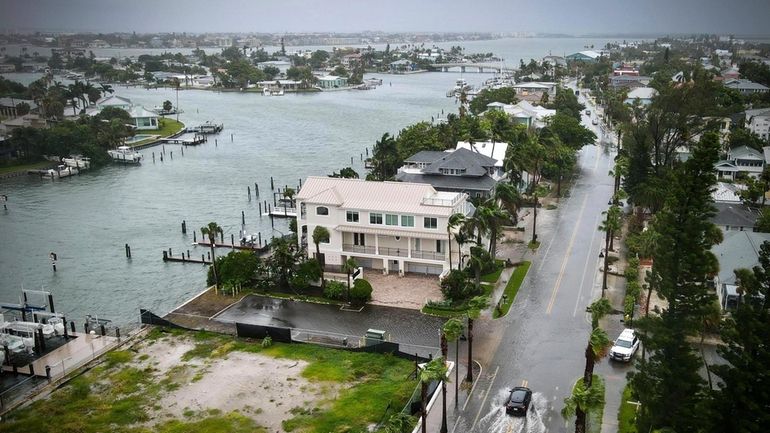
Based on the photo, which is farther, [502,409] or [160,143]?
[160,143]

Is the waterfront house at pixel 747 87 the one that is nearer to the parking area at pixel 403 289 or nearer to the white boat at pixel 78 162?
the parking area at pixel 403 289

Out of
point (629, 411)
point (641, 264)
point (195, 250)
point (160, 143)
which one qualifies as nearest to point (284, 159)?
point (160, 143)

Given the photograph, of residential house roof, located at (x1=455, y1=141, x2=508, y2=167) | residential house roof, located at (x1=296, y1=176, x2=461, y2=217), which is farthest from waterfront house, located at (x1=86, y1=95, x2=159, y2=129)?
residential house roof, located at (x1=296, y1=176, x2=461, y2=217)

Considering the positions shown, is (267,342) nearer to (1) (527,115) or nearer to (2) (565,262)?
(2) (565,262)

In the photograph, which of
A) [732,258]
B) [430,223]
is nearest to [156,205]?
[430,223]

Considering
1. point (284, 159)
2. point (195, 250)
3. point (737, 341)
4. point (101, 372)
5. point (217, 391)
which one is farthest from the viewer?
point (284, 159)

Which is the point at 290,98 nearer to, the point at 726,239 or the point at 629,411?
the point at 726,239

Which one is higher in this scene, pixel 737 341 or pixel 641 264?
pixel 737 341
